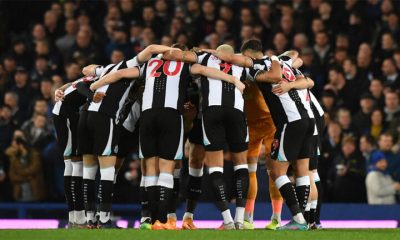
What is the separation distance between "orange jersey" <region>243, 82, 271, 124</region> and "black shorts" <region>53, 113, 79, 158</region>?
2.21 metres

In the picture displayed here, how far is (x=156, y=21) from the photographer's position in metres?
22.4

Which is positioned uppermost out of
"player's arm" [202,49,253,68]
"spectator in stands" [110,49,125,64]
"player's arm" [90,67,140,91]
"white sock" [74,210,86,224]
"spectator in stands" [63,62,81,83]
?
"spectator in stands" [110,49,125,64]

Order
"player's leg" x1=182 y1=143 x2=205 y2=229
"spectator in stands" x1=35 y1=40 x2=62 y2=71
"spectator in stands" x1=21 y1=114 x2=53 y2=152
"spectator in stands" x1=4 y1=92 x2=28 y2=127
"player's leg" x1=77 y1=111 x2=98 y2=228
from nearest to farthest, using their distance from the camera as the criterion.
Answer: "player's leg" x1=77 y1=111 x2=98 y2=228
"player's leg" x1=182 y1=143 x2=205 y2=229
"spectator in stands" x1=21 y1=114 x2=53 y2=152
"spectator in stands" x1=4 y1=92 x2=28 y2=127
"spectator in stands" x1=35 y1=40 x2=62 y2=71

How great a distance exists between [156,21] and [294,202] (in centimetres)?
910

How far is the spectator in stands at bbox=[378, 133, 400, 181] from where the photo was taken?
58.5 feet


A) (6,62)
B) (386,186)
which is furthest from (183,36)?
(386,186)

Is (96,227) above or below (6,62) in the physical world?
below

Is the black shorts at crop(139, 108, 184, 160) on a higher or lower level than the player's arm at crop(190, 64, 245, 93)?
lower

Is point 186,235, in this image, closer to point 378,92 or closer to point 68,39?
point 378,92

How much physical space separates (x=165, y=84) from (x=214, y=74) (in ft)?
1.98

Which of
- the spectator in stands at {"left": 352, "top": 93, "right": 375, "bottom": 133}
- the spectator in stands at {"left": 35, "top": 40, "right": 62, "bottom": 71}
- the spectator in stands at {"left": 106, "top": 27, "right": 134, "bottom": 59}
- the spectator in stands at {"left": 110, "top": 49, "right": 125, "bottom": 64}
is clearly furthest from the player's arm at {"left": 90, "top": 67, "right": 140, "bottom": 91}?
the spectator in stands at {"left": 35, "top": 40, "right": 62, "bottom": 71}

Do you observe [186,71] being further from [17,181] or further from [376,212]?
[17,181]

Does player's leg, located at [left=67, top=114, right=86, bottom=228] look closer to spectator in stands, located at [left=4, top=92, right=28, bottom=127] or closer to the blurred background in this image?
the blurred background

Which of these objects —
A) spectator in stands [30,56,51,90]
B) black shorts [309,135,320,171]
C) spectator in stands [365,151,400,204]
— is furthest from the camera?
spectator in stands [30,56,51,90]
